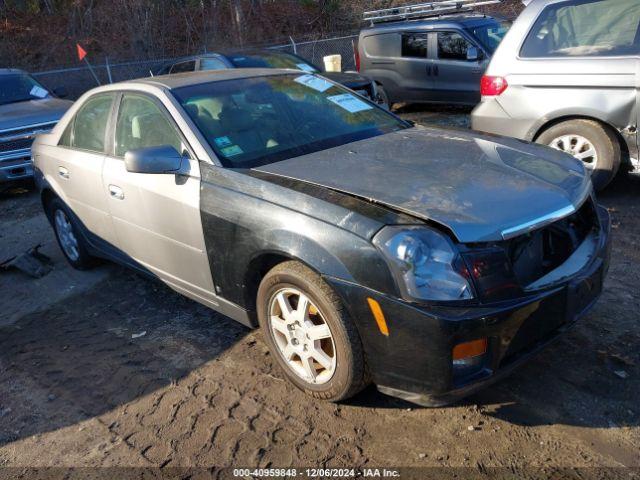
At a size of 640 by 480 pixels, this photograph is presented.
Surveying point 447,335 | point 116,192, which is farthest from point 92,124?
point 447,335

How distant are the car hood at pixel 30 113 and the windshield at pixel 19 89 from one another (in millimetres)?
202

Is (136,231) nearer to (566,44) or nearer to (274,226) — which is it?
(274,226)

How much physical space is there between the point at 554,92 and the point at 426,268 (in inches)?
144

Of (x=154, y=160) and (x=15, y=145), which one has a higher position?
(x=154, y=160)

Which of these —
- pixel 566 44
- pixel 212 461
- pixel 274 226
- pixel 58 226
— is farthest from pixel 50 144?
pixel 566 44

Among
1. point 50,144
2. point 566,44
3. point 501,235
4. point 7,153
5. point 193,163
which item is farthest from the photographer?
point 7,153

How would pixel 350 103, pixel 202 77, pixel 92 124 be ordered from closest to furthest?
pixel 202 77 → pixel 350 103 → pixel 92 124

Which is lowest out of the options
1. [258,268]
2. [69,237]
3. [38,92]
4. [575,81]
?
[69,237]

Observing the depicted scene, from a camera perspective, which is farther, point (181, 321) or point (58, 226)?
point (58, 226)

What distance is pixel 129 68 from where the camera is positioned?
1638cm

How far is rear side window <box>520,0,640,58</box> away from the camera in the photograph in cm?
507

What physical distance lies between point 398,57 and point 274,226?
894 centimetres

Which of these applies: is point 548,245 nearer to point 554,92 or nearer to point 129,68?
point 554,92

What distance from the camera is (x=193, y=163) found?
11.4ft
